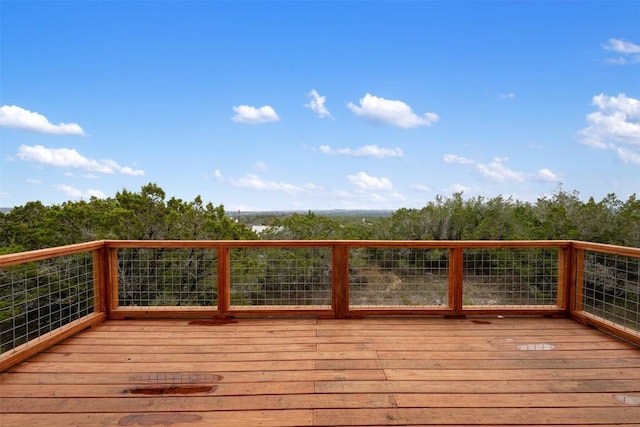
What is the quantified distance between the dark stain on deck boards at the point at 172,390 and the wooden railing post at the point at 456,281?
2.69 metres

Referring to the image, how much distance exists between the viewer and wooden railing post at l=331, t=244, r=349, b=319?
395cm

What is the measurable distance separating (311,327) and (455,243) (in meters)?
1.76

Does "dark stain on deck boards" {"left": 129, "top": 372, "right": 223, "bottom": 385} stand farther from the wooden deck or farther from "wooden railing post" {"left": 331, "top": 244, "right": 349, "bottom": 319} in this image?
"wooden railing post" {"left": 331, "top": 244, "right": 349, "bottom": 319}

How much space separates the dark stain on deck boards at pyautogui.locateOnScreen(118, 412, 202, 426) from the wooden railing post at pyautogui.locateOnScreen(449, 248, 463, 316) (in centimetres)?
292

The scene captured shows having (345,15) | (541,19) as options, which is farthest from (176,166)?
A: (541,19)

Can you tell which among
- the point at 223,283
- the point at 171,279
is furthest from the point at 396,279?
the point at 171,279

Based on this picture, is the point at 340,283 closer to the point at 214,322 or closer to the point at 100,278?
the point at 214,322

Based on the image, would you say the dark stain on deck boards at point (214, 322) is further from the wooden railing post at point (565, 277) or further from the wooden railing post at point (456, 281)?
the wooden railing post at point (565, 277)

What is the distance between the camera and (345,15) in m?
7.57

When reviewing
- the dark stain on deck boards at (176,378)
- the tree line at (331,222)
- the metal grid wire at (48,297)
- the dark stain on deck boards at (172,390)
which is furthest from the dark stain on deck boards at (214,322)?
the tree line at (331,222)

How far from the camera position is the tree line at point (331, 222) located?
8.85 metres

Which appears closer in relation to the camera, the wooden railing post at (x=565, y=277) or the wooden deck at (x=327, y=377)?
the wooden deck at (x=327, y=377)

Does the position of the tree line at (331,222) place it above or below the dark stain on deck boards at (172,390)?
above

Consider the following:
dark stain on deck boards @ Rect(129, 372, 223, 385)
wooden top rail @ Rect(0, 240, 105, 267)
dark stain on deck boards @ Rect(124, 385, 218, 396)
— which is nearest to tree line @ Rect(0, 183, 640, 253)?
wooden top rail @ Rect(0, 240, 105, 267)
